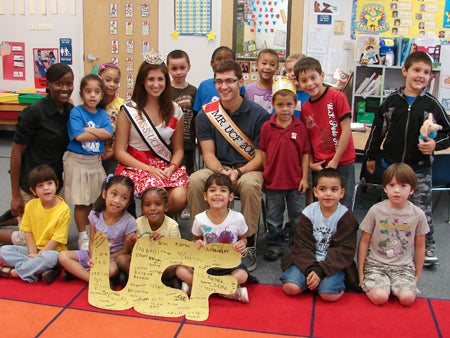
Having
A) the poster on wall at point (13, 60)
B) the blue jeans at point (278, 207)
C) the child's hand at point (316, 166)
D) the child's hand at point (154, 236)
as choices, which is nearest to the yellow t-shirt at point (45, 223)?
the child's hand at point (154, 236)

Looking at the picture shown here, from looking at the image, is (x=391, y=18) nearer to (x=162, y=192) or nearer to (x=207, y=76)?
(x=207, y=76)

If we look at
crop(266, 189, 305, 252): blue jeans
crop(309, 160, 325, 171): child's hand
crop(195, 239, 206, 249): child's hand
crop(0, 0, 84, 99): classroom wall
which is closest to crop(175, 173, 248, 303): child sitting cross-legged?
crop(195, 239, 206, 249): child's hand

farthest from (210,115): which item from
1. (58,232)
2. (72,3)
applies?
(72,3)

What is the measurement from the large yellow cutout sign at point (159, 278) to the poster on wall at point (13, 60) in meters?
5.07

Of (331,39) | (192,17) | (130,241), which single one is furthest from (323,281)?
(192,17)

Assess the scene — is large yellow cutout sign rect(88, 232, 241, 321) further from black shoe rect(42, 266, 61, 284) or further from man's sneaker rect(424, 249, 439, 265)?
man's sneaker rect(424, 249, 439, 265)

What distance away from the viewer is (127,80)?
6359mm

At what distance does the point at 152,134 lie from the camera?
3043 mm

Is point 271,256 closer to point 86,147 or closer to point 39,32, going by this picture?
point 86,147

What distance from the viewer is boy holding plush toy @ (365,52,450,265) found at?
279 cm

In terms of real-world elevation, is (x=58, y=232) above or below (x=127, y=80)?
below

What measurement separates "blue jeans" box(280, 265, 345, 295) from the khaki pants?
0.35 meters

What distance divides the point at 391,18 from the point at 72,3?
401 cm

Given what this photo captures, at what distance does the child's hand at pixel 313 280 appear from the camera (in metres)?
2.47
